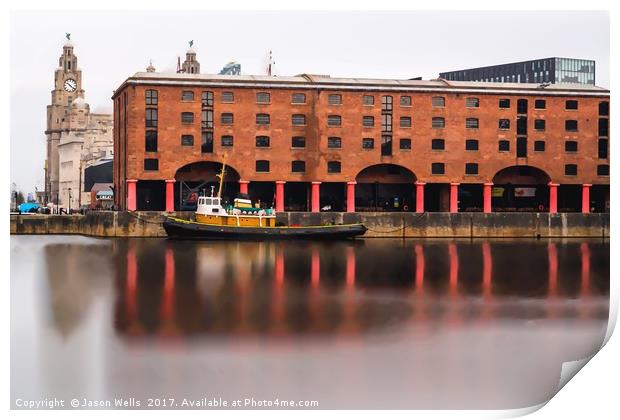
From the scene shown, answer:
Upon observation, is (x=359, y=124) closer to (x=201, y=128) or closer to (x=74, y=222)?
(x=201, y=128)

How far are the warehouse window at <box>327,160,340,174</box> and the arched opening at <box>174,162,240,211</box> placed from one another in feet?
19.0

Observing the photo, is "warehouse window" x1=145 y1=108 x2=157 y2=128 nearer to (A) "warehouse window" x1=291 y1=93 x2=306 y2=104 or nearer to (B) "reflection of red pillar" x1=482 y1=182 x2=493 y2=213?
(A) "warehouse window" x1=291 y1=93 x2=306 y2=104

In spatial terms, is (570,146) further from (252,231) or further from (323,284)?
(323,284)

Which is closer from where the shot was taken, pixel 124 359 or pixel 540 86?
pixel 124 359

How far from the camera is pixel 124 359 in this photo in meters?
16.4

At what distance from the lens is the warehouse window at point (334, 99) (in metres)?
56.9

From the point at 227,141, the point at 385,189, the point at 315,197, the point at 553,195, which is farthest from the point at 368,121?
the point at 553,195

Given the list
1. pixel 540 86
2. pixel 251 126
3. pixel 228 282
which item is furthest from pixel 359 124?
pixel 228 282

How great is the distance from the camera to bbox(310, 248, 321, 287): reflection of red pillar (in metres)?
30.6

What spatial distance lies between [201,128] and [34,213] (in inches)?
521

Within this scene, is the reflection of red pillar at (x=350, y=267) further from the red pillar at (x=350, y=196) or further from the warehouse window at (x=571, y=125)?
the warehouse window at (x=571, y=125)

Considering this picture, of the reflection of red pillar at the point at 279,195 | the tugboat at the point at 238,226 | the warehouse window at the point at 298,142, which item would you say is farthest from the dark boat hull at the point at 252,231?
the warehouse window at the point at 298,142

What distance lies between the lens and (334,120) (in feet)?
188

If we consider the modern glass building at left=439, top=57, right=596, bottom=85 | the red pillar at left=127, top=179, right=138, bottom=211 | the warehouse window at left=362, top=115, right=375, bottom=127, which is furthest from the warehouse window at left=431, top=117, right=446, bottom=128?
the red pillar at left=127, top=179, right=138, bottom=211
